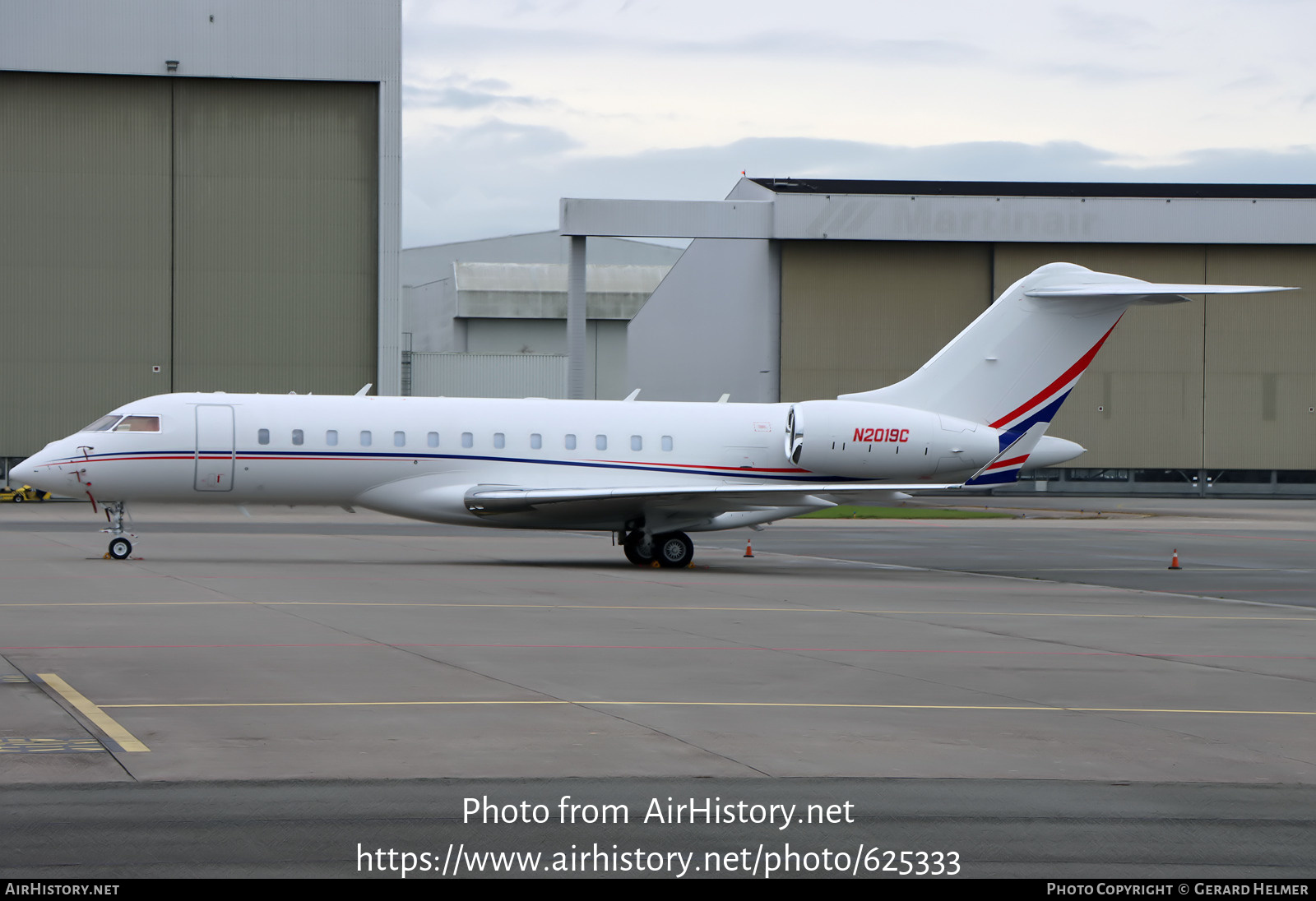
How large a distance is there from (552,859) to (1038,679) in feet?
24.3

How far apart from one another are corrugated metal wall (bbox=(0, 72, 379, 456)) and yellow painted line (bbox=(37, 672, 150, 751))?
40.2 metres

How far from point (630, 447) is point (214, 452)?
761 centimetres

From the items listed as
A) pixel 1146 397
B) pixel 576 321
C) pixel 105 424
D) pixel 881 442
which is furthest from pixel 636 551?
pixel 1146 397

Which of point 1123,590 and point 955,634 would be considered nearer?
point 955,634

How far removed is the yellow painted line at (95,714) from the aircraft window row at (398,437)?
A: 44.5 ft

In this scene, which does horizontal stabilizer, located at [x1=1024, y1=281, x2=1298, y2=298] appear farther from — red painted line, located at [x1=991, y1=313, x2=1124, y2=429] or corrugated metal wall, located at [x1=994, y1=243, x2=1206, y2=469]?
corrugated metal wall, located at [x1=994, y1=243, x2=1206, y2=469]

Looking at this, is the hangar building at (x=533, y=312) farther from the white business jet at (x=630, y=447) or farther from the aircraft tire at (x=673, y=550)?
the aircraft tire at (x=673, y=550)

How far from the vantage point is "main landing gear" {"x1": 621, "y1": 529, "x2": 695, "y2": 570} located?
25.9 metres

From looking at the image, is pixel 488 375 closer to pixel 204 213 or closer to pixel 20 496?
pixel 204 213

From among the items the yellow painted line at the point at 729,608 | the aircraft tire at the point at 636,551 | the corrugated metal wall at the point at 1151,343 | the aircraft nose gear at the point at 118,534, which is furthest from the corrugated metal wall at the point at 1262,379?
the aircraft nose gear at the point at 118,534

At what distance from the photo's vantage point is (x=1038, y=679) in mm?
12758
